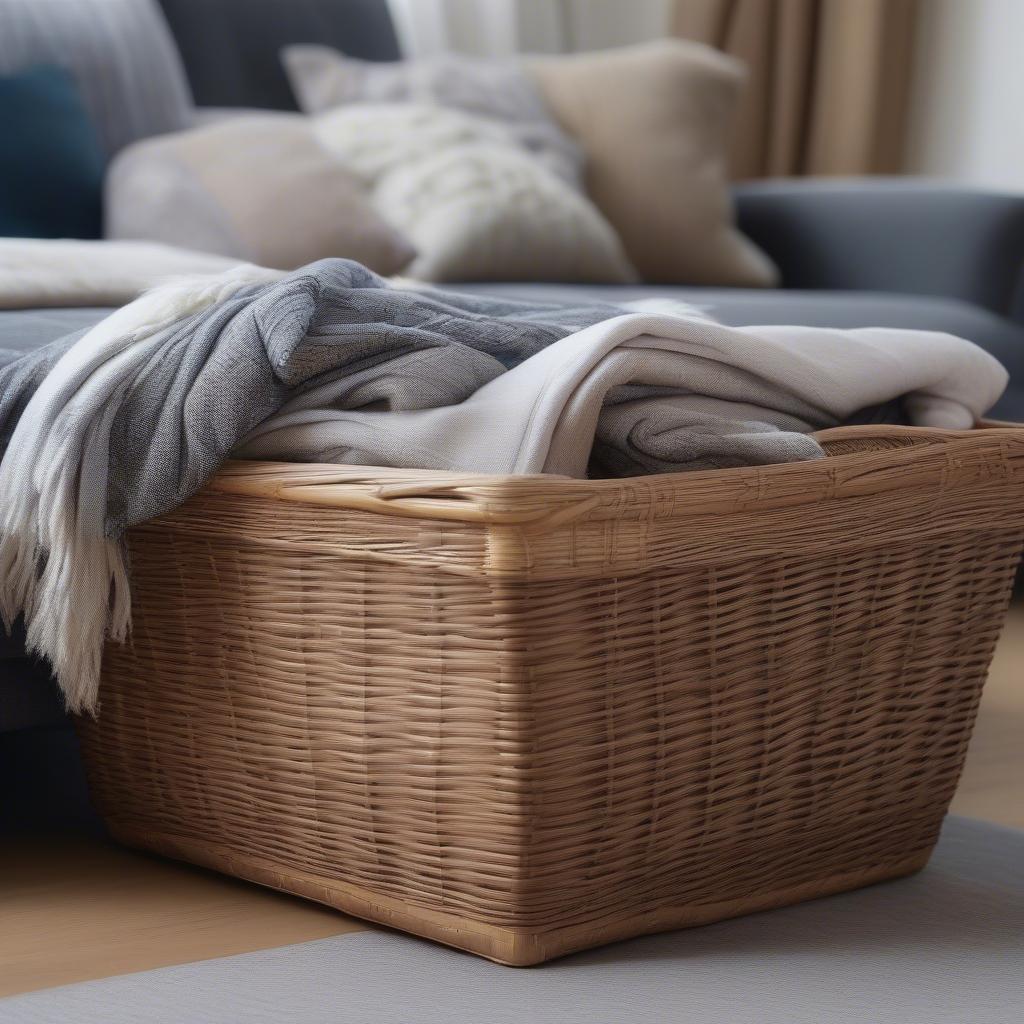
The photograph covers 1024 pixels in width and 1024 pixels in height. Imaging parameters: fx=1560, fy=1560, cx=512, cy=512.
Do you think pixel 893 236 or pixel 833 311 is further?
pixel 893 236

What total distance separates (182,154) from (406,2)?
1253 mm

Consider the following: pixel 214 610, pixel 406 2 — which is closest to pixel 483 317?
pixel 214 610

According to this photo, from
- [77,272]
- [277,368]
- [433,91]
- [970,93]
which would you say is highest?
[277,368]

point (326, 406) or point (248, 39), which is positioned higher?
point (326, 406)

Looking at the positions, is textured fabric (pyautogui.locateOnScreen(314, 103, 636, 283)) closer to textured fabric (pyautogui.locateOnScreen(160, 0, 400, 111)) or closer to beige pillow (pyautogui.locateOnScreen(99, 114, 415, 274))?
beige pillow (pyautogui.locateOnScreen(99, 114, 415, 274))

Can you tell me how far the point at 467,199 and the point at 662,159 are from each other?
19.3 inches

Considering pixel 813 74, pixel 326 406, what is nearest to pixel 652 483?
pixel 326 406

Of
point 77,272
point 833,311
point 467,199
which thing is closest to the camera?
point 77,272

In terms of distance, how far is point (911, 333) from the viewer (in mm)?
1137

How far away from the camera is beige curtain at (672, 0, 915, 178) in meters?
3.38

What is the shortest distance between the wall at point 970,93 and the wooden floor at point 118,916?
2.73m

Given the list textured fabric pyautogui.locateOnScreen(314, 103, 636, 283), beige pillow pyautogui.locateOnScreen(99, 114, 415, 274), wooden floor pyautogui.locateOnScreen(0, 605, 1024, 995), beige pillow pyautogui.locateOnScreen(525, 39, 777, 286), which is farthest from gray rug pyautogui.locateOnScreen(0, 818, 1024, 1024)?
beige pillow pyautogui.locateOnScreen(525, 39, 777, 286)

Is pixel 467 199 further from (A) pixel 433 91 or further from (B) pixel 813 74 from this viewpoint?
(B) pixel 813 74

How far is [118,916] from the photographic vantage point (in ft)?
3.45
